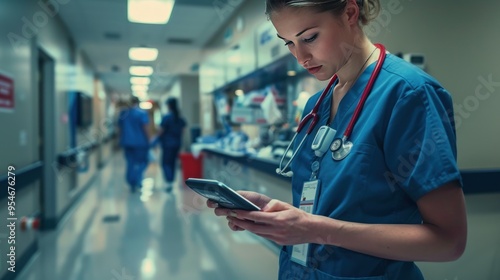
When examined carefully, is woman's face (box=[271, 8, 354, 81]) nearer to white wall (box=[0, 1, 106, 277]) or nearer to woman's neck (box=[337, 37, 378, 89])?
woman's neck (box=[337, 37, 378, 89])

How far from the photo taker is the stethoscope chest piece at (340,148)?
2.44ft

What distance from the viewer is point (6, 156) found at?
2604 mm

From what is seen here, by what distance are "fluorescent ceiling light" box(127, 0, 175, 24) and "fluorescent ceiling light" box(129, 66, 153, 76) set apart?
14.5 feet

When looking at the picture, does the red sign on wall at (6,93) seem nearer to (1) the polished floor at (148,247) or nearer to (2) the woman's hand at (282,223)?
(1) the polished floor at (148,247)

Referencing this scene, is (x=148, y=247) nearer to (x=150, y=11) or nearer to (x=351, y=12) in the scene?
(x=150, y=11)

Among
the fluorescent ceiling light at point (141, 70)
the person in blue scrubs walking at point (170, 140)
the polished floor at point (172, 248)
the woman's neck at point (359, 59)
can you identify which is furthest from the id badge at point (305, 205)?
the fluorescent ceiling light at point (141, 70)

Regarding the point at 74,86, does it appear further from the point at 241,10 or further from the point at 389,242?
the point at 389,242

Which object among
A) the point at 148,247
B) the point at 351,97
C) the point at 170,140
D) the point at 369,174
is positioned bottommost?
the point at 148,247

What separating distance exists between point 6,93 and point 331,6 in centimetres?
264

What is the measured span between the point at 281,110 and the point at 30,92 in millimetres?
2375

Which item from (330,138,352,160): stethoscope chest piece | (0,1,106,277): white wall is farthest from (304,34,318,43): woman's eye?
(0,1,106,277): white wall

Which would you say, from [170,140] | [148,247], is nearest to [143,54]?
[170,140]

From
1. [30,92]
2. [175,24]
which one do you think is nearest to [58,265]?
[30,92]

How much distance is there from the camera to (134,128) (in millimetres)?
6215
